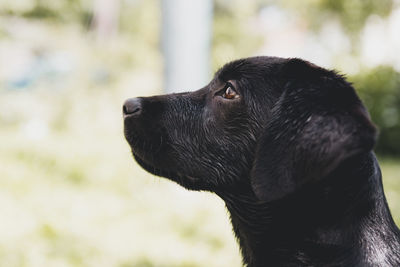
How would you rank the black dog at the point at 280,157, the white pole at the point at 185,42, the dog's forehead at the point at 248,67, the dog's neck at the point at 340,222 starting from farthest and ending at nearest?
the white pole at the point at 185,42
the dog's forehead at the point at 248,67
the dog's neck at the point at 340,222
the black dog at the point at 280,157

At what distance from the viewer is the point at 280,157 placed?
7.56 ft

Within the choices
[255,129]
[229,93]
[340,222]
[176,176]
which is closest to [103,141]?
[176,176]

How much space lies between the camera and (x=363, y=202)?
242 cm

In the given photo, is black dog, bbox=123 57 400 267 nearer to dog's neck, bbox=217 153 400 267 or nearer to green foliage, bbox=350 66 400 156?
dog's neck, bbox=217 153 400 267

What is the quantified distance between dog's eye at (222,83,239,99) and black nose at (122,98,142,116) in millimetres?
471

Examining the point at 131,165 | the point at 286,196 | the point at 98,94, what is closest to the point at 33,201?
the point at 131,165

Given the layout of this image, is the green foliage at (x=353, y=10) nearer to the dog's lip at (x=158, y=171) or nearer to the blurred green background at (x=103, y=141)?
the blurred green background at (x=103, y=141)

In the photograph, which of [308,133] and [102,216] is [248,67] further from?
[102,216]

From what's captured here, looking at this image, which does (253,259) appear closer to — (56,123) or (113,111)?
(113,111)

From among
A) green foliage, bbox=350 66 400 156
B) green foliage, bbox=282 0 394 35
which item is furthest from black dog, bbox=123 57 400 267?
green foliage, bbox=282 0 394 35

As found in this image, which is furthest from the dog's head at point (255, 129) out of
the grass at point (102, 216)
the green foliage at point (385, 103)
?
the green foliage at point (385, 103)

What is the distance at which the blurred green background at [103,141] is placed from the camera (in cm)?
493

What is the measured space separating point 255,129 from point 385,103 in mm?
9639

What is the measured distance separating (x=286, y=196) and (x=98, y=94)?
31.7 feet
